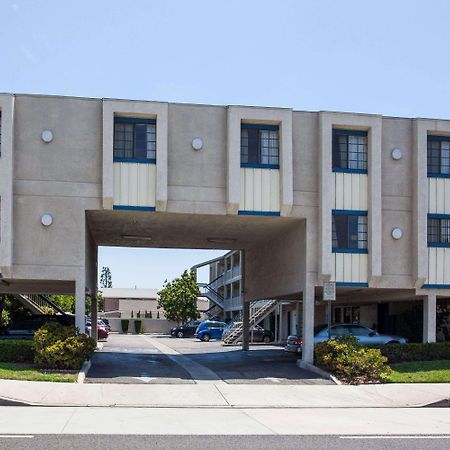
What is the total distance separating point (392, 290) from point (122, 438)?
15698 millimetres

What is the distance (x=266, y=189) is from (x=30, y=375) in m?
9.08

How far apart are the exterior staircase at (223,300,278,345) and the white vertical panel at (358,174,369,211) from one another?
20253 millimetres

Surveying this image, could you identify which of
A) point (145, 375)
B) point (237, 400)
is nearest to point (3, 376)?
point (145, 375)

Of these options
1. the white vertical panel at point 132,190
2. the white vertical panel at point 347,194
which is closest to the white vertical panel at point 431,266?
the white vertical panel at point 347,194

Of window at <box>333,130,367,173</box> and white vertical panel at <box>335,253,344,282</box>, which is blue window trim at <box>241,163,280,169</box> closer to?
window at <box>333,130,367,173</box>

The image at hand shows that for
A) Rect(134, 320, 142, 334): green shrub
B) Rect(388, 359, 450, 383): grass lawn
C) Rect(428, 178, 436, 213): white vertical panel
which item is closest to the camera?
Rect(388, 359, 450, 383): grass lawn

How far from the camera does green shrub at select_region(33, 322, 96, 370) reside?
64.6ft

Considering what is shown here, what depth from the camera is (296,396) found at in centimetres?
1809

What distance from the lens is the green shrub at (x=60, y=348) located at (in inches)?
776

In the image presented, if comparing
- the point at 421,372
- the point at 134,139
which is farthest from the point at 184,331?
the point at 421,372

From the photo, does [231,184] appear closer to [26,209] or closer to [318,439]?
[26,209]

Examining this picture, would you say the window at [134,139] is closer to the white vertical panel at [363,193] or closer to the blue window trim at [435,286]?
the white vertical panel at [363,193]

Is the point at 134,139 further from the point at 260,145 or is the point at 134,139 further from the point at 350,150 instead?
the point at 350,150

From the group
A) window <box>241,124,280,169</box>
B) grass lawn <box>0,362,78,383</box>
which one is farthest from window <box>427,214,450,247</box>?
grass lawn <box>0,362,78,383</box>
